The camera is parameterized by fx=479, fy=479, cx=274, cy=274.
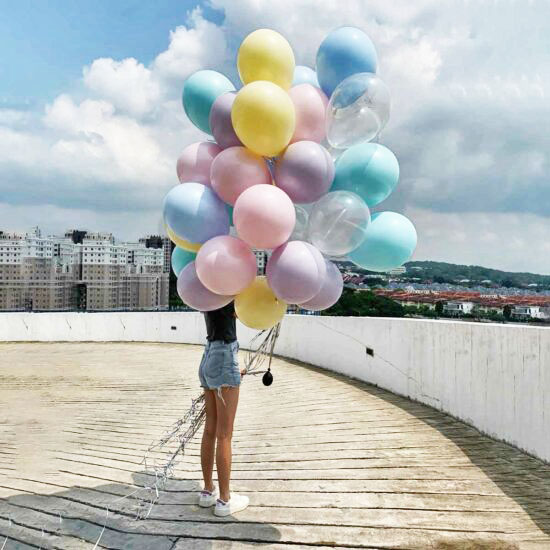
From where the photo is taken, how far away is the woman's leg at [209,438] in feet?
9.86

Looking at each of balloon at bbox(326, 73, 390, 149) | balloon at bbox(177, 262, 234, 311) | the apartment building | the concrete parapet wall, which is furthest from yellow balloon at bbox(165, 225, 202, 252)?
the apartment building

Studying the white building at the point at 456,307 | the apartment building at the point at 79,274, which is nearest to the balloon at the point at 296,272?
the white building at the point at 456,307

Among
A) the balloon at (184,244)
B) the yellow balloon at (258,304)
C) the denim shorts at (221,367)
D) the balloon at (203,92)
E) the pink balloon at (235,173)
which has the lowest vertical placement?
the denim shorts at (221,367)

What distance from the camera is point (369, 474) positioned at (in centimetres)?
355

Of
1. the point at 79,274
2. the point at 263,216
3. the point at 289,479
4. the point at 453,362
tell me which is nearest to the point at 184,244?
the point at 263,216

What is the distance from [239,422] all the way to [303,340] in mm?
4520

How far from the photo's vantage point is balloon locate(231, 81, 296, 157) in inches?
96.3

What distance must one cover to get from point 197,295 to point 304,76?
5.20ft

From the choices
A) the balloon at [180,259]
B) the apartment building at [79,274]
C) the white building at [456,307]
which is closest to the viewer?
the balloon at [180,259]

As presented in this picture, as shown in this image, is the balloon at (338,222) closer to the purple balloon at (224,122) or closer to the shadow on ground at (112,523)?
the purple balloon at (224,122)

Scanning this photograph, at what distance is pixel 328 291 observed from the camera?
8.89 ft

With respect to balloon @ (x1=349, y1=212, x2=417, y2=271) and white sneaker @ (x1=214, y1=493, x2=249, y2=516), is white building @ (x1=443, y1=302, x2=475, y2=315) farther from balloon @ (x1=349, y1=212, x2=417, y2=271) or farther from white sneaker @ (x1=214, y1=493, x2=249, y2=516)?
white sneaker @ (x1=214, y1=493, x2=249, y2=516)

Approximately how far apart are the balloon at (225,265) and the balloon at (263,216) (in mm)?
77

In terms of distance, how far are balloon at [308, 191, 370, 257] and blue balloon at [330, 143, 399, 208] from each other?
0.34ft
